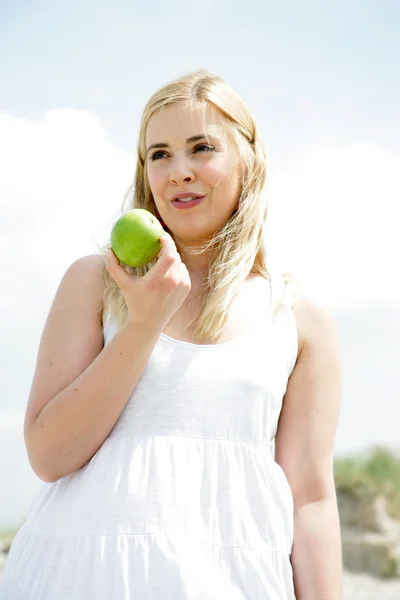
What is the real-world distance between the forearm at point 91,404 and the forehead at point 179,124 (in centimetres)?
66

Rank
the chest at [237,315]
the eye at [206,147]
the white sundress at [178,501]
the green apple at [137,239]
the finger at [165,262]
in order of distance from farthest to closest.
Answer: the eye at [206,147] → the chest at [237,315] → the green apple at [137,239] → the finger at [165,262] → the white sundress at [178,501]

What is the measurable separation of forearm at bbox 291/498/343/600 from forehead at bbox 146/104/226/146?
1172 mm

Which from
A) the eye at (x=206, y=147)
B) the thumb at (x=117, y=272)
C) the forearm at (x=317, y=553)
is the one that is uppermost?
the eye at (x=206, y=147)

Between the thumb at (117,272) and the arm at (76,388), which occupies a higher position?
the thumb at (117,272)

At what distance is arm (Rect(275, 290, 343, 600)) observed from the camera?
7.43 feet

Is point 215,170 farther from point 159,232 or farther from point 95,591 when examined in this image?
point 95,591

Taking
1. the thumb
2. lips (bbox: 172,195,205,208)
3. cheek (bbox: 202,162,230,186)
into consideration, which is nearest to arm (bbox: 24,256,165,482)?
the thumb

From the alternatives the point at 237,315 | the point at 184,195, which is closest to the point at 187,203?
the point at 184,195

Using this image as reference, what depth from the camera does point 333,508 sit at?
2371 millimetres

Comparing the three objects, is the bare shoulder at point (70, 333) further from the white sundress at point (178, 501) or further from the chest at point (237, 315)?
the chest at point (237, 315)

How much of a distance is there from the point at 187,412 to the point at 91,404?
0.90 feet

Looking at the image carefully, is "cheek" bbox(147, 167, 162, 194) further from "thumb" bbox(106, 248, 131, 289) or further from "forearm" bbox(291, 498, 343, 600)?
"forearm" bbox(291, 498, 343, 600)

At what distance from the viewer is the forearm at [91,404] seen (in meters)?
2.08

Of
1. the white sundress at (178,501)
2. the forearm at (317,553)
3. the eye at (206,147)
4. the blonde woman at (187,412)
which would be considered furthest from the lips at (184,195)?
the forearm at (317,553)
